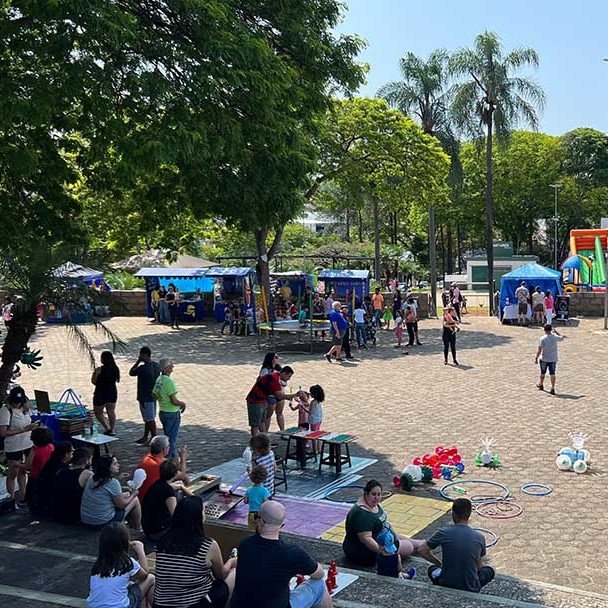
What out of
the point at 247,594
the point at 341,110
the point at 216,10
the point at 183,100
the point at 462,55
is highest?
the point at 462,55

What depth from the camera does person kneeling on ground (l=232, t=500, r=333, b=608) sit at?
17.9ft

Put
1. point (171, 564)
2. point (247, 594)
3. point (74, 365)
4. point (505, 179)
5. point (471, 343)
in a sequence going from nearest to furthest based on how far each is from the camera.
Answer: point (247, 594) → point (171, 564) → point (74, 365) → point (471, 343) → point (505, 179)

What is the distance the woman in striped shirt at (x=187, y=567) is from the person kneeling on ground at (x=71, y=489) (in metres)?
2.96

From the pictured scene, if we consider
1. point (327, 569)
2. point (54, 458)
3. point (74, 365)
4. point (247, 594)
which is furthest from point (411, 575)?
point (74, 365)

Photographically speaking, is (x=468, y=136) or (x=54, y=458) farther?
(x=468, y=136)

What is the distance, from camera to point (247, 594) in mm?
5465

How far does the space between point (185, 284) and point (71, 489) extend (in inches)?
993

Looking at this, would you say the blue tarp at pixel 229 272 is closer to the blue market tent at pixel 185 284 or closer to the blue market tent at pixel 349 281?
the blue market tent at pixel 185 284

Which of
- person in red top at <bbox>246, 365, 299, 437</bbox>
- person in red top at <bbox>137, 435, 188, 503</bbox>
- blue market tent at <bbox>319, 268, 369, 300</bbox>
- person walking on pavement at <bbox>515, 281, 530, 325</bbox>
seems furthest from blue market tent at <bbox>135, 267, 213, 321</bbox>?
person in red top at <bbox>137, 435, 188, 503</bbox>

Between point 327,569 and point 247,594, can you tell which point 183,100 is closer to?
point 327,569

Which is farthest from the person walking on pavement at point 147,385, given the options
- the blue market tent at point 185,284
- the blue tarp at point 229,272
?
the blue tarp at point 229,272

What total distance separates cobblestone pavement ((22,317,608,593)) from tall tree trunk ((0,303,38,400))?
90.9 inches

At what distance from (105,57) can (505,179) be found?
178ft

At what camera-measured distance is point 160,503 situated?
7.92m
